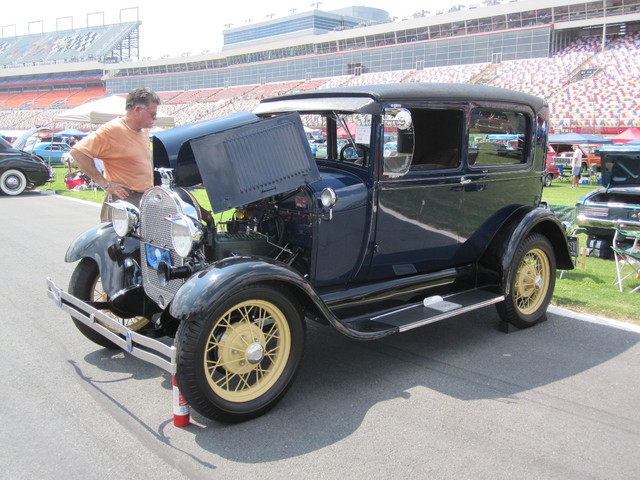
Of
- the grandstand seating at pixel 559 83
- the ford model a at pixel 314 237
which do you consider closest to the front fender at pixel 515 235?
the ford model a at pixel 314 237

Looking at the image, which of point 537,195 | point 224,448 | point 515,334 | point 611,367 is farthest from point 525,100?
point 224,448

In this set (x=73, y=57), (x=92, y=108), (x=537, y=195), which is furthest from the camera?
(x=73, y=57)

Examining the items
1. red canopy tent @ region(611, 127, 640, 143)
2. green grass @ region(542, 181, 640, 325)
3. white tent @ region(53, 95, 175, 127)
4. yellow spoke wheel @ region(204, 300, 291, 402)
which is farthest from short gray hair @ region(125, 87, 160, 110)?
red canopy tent @ region(611, 127, 640, 143)

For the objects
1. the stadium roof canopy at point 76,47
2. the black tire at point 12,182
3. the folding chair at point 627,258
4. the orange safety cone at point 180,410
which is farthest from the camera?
the stadium roof canopy at point 76,47

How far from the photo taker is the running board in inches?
144

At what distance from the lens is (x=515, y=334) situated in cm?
461

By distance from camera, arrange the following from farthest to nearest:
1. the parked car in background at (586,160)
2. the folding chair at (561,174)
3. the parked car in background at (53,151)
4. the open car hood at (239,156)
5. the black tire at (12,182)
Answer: the parked car in background at (53,151) < the parked car in background at (586,160) < the folding chair at (561,174) < the black tire at (12,182) < the open car hood at (239,156)

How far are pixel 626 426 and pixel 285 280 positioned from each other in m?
2.16

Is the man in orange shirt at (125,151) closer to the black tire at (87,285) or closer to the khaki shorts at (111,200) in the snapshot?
the khaki shorts at (111,200)

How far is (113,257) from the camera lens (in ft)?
12.7

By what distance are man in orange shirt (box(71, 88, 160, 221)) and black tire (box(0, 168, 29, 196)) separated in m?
12.2

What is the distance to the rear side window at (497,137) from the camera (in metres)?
4.36

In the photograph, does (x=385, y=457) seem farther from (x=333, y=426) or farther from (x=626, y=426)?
(x=626, y=426)

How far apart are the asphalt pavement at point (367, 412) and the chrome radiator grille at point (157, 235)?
62 cm
